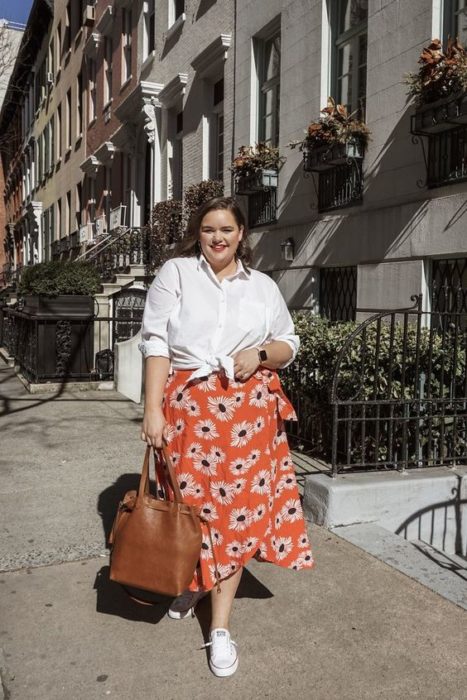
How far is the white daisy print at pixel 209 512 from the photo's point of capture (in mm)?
2908

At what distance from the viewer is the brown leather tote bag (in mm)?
2670

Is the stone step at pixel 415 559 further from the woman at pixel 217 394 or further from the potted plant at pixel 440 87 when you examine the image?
the potted plant at pixel 440 87

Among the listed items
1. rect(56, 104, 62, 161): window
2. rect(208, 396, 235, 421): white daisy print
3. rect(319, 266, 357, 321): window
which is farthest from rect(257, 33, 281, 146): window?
rect(56, 104, 62, 161): window

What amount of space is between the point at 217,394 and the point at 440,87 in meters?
4.77

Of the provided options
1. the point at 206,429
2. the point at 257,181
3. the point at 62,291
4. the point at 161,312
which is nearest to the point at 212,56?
the point at 257,181

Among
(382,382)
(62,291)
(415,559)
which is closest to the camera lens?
(415,559)

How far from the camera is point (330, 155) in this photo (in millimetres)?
8141

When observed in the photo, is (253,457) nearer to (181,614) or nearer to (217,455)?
(217,455)

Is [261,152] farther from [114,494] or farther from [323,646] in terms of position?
[323,646]

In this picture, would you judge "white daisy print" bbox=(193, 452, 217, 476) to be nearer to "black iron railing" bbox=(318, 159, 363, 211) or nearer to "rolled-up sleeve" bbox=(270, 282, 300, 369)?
"rolled-up sleeve" bbox=(270, 282, 300, 369)

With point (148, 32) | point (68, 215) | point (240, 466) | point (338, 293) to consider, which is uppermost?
point (148, 32)

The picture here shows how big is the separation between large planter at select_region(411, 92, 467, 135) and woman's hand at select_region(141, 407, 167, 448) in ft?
15.5

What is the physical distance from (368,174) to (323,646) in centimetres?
594

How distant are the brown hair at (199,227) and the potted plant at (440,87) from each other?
3988mm
